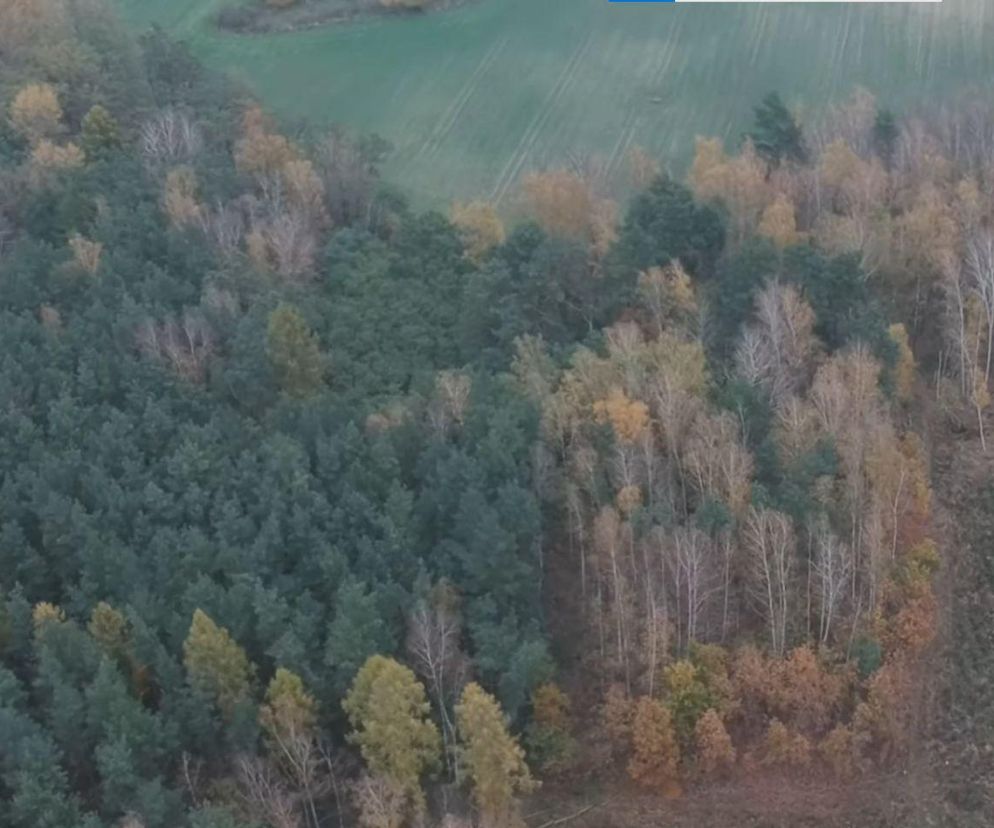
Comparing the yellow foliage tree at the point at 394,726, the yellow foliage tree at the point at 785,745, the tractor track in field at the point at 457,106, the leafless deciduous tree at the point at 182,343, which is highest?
the tractor track in field at the point at 457,106

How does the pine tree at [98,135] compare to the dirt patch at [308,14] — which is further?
the dirt patch at [308,14]

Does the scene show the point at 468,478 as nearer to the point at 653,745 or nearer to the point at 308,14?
the point at 653,745

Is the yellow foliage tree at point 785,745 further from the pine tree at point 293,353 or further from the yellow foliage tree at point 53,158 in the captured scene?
the yellow foliage tree at point 53,158

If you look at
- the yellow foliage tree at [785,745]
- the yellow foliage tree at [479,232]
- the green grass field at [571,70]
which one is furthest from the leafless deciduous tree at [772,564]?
the green grass field at [571,70]

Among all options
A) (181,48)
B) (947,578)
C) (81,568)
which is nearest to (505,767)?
(81,568)

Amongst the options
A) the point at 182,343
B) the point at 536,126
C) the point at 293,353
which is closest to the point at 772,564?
the point at 293,353

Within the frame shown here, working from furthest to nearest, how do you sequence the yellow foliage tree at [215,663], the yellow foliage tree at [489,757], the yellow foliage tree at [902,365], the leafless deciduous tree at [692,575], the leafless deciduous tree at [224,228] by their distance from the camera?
the leafless deciduous tree at [224,228] → the yellow foliage tree at [902,365] → the leafless deciduous tree at [692,575] → the yellow foliage tree at [215,663] → the yellow foliage tree at [489,757]

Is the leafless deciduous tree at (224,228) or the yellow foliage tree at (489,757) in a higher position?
the leafless deciduous tree at (224,228)

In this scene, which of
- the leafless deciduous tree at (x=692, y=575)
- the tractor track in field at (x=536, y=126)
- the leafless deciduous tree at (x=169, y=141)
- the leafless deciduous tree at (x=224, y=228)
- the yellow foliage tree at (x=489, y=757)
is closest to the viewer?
the yellow foliage tree at (x=489, y=757)
